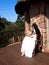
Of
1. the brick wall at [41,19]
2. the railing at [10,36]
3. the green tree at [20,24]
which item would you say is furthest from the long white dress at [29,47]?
the green tree at [20,24]

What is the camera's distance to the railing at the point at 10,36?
11.2 meters

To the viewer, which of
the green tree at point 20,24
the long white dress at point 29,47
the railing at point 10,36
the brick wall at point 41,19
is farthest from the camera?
the green tree at point 20,24

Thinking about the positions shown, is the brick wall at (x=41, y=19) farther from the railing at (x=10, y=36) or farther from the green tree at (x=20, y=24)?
the green tree at (x=20, y=24)

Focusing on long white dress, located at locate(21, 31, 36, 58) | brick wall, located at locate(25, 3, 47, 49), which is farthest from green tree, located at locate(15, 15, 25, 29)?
long white dress, located at locate(21, 31, 36, 58)

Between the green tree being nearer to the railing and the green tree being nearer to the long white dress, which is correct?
the railing

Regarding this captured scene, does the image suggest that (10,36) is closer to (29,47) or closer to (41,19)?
(41,19)

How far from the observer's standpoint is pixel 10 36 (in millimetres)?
12078

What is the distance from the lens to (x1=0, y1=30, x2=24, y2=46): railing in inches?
441

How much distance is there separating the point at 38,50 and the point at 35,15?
5.73 ft

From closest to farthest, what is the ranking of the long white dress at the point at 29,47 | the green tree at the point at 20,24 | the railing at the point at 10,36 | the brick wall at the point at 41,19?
the long white dress at the point at 29,47 < the brick wall at the point at 41,19 < the railing at the point at 10,36 < the green tree at the point at 20,24

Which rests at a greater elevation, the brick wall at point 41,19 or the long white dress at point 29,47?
the brick wall at point 41,19

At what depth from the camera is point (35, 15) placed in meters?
7.76

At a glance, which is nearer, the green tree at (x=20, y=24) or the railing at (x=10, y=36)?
the railing at (x=10, y=36)

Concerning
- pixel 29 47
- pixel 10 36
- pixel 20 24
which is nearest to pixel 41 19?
pixel 29 47
